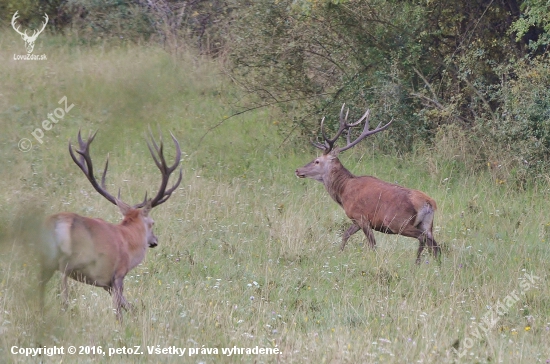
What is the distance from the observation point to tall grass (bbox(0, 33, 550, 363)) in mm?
2352

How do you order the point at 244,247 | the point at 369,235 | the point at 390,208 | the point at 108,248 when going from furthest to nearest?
the point at 369,235
the point at 390,208
the point at 244,247
the point at 108,248

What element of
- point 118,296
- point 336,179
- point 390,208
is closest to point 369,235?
point 390,208

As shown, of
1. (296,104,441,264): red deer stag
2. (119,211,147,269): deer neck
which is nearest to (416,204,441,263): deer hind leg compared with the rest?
(296,104,441,264): red deer stag

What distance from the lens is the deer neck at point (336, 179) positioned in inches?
342

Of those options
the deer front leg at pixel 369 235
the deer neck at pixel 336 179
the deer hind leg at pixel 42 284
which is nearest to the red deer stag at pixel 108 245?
the deer hind leg at pixel 42 284

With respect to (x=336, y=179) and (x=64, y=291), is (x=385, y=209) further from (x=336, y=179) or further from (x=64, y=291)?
(x=64, y=291)

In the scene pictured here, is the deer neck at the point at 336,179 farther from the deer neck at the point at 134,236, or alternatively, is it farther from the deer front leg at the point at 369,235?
the deer neck at the point at 134,236

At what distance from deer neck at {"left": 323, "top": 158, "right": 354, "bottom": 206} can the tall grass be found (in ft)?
1.10

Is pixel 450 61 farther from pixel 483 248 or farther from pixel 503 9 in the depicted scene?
pixel 483 248

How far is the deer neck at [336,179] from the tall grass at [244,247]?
0.34 meters

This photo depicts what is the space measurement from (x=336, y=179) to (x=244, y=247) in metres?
1.79

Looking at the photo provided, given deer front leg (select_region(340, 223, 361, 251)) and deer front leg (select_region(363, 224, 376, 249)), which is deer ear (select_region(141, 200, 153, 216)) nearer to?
deer front leg (select_region(340, 223, 361, 251))

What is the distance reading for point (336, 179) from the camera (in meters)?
8.85

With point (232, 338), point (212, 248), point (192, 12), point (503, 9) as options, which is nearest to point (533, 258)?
point (212, 248)
